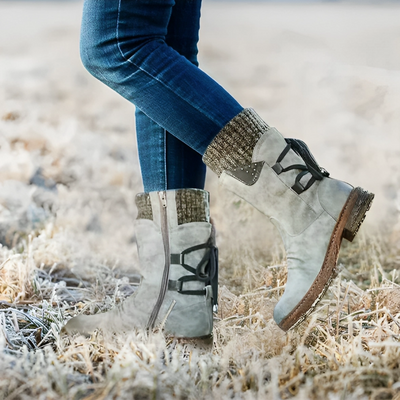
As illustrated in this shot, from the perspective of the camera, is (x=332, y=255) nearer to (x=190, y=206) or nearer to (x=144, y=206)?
(x=190, y=206)

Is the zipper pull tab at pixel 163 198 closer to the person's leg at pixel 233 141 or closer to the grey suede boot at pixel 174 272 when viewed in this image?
the grey suede boot at pixel 174 272

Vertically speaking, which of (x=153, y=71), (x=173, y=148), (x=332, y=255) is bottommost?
(x=332, y=255)

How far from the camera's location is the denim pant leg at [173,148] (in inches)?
35.9

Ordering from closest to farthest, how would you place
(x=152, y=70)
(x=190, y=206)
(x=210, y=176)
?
(x=152, y=70)
(x=190, y=206)
(x=210, y=176)

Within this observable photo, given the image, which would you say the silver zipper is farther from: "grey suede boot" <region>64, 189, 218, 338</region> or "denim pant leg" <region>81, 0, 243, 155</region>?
"denim pant leg" <region>81, 0, 243, 155</region>

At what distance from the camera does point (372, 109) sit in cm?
202

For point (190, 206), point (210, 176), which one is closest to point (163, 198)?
point (190, 206)

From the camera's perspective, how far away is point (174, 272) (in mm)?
884

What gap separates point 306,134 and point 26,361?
1.78m

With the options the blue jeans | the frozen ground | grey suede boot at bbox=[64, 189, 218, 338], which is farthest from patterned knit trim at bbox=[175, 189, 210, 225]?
the frozen ground

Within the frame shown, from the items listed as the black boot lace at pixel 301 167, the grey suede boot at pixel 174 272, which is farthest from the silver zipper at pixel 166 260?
the black boot lace at pixel 301 167

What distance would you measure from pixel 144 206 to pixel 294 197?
328mm

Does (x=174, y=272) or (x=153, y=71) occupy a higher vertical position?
(x=153, y=71)

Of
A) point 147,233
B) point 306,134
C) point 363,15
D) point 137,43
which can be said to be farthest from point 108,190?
point 363,15
